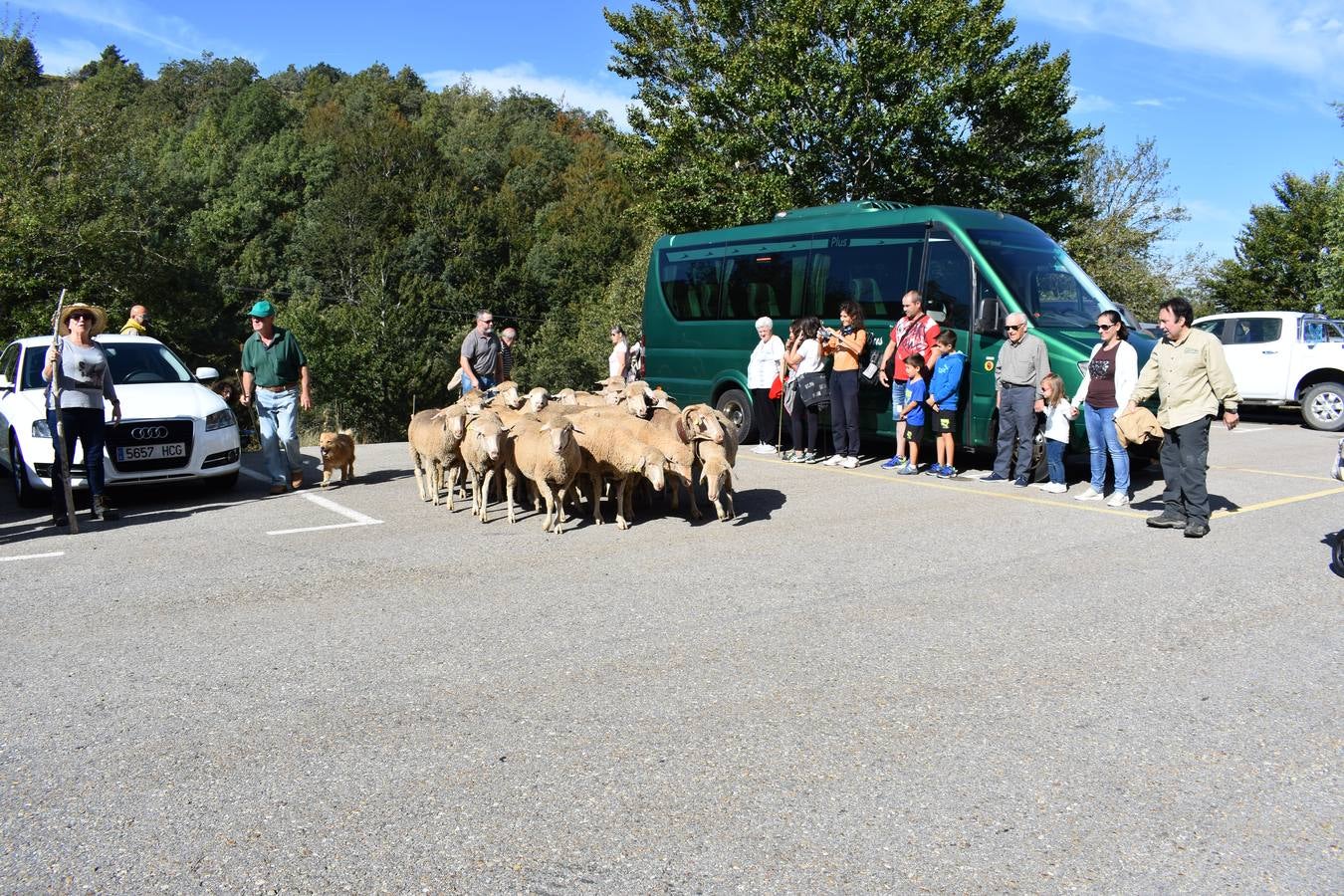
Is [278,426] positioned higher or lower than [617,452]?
higher

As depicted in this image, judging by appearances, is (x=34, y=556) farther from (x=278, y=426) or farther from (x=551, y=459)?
(x=551, y=459)

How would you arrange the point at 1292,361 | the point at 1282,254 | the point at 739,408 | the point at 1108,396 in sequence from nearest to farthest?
the point at 1108,396
the point at 739,408
the point at 1292,361
the point at 1282,254

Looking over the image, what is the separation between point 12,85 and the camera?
29125 millimetres

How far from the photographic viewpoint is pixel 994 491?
10.8 meters

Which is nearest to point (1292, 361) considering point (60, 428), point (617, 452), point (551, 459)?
point (617, 452)

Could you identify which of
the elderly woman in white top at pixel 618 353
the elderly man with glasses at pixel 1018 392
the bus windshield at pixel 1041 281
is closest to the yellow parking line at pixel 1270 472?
the bus windshield at pixel 1041 281

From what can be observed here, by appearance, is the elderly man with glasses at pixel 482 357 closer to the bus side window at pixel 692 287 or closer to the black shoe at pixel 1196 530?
the bus side window at pixel 692 287

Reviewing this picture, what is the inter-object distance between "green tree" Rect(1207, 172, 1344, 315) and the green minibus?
107 ft

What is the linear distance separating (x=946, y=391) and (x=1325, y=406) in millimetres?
10422

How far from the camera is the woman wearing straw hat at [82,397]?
912 cm

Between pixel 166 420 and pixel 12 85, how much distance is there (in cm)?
2575

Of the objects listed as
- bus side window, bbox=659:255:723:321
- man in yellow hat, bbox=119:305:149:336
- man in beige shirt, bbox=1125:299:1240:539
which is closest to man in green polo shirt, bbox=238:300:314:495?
man in yellow hat, bbox=119:305:149:336

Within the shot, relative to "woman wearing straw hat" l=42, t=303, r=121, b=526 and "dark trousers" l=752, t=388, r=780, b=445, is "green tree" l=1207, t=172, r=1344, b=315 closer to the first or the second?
"dark trousers" l=752, t=388, r=780, b=445

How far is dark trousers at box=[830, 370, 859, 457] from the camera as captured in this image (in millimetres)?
12539
